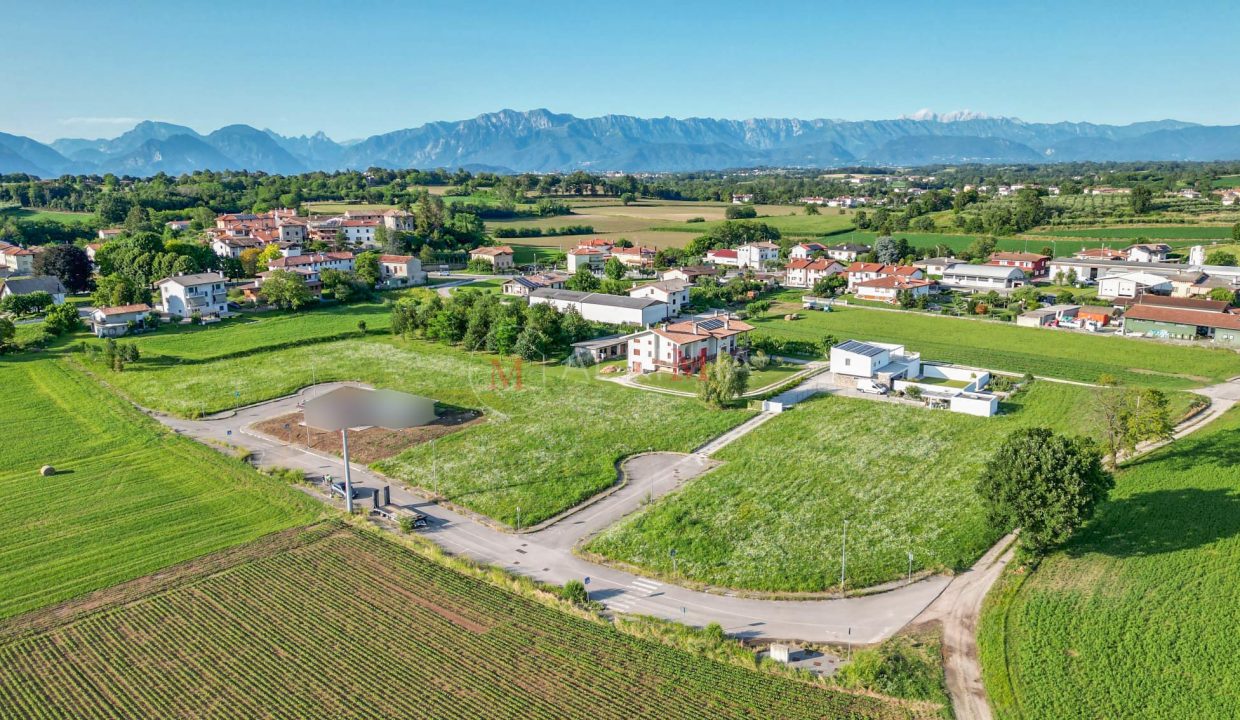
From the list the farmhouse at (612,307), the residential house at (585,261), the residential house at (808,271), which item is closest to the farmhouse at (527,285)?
the farmhouse at (612,307)

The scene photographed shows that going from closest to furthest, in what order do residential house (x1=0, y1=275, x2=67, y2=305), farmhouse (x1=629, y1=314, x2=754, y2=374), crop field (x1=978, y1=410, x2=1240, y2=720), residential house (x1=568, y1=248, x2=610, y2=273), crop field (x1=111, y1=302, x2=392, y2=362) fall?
crop field (x1=978, y1=410, x2=1240, y2=720)
farmhouse (x1=629, y1=314, x2=754, y2=374)
crop field (x1=111, y1=302, x2=392, y2=362)
residential house (x1=0, y1=275, x2=67, y2=305)
residential house (x1=568, y1=248, x2=610, y2=273)

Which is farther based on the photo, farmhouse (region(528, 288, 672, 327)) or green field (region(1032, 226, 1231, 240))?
green field (region(1032, 226, 1231, 240))

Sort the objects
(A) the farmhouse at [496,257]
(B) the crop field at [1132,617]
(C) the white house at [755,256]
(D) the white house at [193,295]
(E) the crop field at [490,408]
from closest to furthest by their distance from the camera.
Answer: (B) the crop field at [1132,617], (E) the crop field at [490,408], (D) the white house at [193,295], (A) the farmhouse at [496,257], (C) the white house at [755,256]

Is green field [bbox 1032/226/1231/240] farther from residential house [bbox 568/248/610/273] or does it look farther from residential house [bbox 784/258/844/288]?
residential house [bbox 568/248/610/273]

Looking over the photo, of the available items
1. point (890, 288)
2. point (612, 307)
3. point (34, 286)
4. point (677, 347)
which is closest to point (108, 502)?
point (677, 347)

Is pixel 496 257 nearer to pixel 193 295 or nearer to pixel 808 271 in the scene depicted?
pixel 193 295

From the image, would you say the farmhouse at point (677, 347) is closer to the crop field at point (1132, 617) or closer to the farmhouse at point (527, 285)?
the farmhouse at point (527, 285)

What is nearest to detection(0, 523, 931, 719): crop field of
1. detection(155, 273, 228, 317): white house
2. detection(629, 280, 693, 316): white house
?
detection(629, 280, 693, 316): white house
